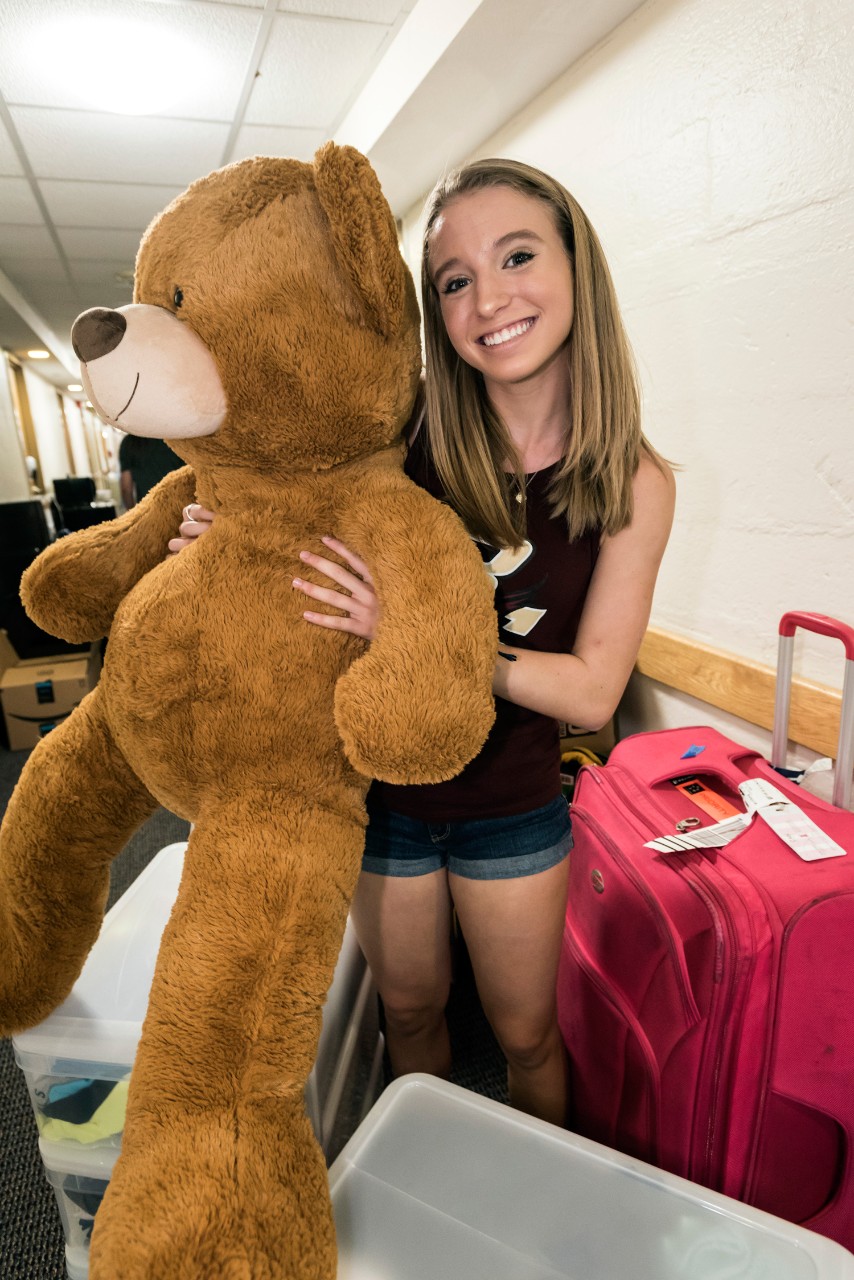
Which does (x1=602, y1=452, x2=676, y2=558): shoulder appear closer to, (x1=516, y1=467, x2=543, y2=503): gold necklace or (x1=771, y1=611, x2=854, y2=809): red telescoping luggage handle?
(x1=516, y1=467, x2=543, y2=503): gold necklace

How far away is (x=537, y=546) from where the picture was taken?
957 mm

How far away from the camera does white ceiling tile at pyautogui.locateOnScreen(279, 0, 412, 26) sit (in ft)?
6.70

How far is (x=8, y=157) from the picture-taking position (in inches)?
109

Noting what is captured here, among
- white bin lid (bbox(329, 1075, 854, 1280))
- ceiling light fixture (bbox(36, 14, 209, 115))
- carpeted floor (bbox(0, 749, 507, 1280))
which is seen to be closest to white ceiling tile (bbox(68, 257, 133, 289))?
ceiling light fixture (bbox(36, 14, 209, 115))

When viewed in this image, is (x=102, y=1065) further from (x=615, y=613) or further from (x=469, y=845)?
(x=615, y=613)

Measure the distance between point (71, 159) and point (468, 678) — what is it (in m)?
3.14

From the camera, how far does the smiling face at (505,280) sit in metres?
0.91

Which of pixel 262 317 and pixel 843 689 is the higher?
pixel 262 317

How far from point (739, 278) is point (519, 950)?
4.32 feet

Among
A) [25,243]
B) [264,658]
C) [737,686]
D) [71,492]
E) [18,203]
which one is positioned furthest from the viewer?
[71,492]

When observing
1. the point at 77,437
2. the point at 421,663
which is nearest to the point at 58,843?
the point at 421,663

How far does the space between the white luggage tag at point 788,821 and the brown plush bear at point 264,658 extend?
0.59m

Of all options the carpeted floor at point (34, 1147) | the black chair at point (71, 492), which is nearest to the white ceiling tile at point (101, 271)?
the black chair at point (71, 492)

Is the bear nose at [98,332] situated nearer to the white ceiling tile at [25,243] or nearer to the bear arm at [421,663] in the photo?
the bear arm at [421,663]
